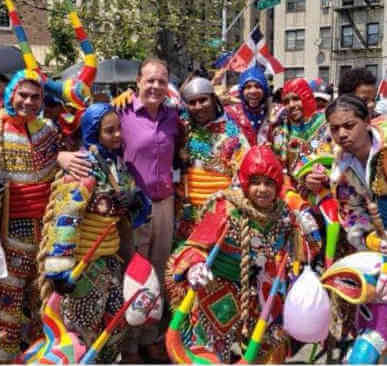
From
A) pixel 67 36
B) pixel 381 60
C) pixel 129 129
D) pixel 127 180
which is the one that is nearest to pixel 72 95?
pixel 129 129

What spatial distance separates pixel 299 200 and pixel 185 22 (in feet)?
26.5

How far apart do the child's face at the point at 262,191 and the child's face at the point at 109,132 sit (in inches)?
29.7

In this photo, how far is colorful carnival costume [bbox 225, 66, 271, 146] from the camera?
155 inches

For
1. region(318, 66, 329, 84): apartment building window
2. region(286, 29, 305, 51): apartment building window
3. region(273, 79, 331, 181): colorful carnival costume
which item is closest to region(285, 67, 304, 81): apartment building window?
region(318, 66, 329, 84): apartment building window

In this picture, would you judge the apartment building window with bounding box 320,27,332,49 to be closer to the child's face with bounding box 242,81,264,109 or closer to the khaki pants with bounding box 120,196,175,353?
the child's face with bounding box 242,81,264,109

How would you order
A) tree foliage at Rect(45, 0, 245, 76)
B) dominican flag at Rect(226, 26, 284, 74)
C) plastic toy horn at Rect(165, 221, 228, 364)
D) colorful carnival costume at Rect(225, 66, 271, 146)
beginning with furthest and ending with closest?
tree foliage at Rect(45, 0, 245, 76), dominican flag at Rect(226, 26, 284, 74), colorful carnival costume at Rect(225, 66, 271, 146), plastic toy horn at Rect(165, 221, 228, 364)

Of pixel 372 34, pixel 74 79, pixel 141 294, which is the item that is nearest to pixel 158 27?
pixel 74 79

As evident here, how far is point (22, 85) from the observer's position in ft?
10.4

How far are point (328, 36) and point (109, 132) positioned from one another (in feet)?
106

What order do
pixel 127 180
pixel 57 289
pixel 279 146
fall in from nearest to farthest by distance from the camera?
pixel 57 289 → pixel 127 180 → pixel 279 146

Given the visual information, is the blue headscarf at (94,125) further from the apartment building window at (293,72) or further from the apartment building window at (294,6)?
the apartment building window at (294,6)

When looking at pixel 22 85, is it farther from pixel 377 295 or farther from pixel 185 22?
pixel 185 22

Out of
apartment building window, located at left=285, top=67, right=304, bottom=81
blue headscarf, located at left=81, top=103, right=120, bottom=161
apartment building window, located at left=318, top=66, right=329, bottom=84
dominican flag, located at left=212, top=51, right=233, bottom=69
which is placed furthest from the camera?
apartment building window, located at left=285, top=67, right=304, bottom=81

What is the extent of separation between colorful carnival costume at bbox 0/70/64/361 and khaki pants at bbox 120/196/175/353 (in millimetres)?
668
